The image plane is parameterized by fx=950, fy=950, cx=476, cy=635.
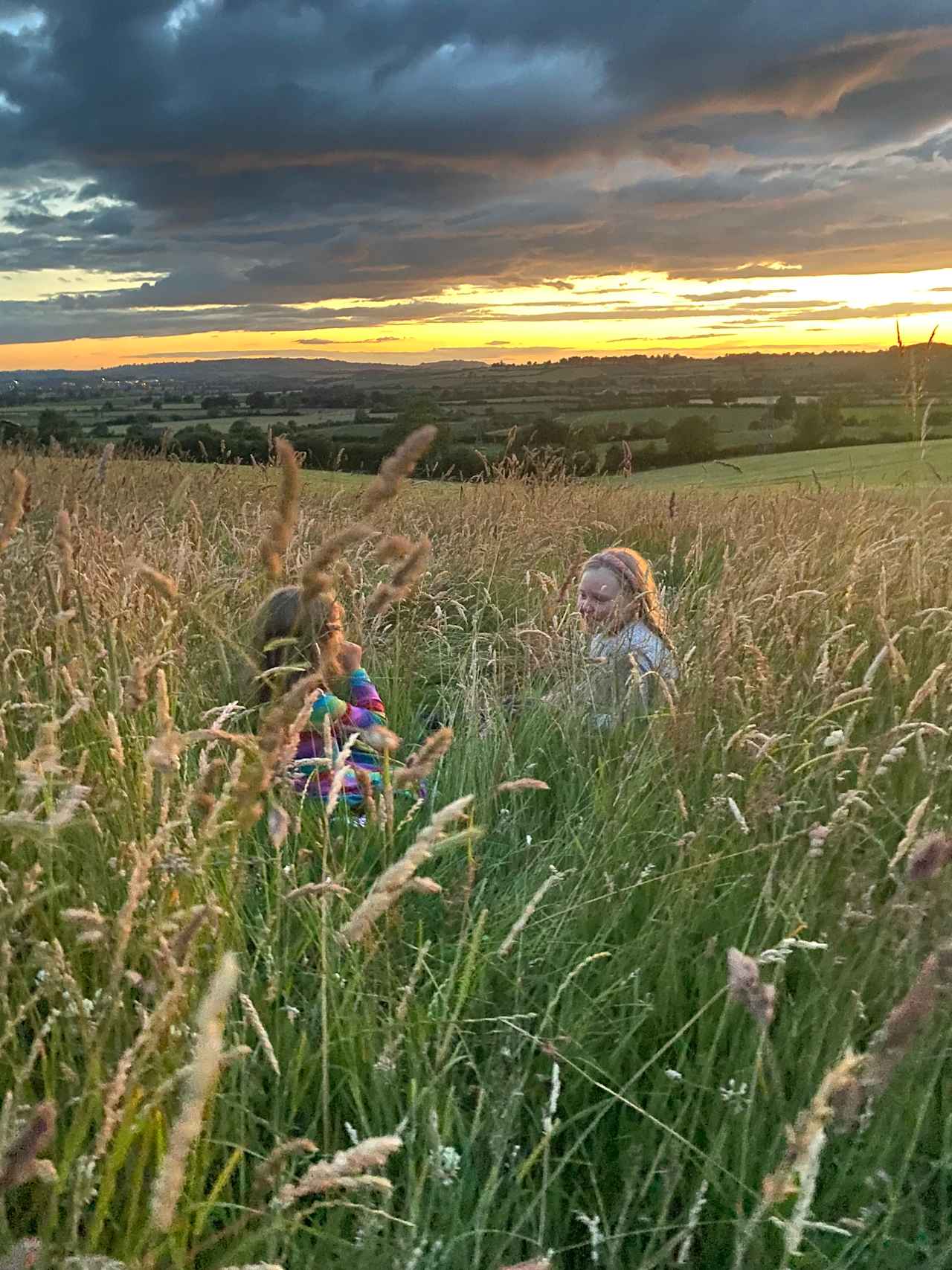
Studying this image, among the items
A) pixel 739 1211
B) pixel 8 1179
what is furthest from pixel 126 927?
pixel 739 1211

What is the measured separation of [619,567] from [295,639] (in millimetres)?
2998

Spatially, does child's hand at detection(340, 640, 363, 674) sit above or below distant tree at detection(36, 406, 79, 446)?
below

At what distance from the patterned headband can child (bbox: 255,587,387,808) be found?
1140 millimetres

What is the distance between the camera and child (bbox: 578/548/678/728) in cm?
285

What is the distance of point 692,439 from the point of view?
704 inches

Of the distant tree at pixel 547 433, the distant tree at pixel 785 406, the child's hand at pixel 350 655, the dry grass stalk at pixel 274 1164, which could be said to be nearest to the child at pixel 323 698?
the child's hand at pixel 350 655

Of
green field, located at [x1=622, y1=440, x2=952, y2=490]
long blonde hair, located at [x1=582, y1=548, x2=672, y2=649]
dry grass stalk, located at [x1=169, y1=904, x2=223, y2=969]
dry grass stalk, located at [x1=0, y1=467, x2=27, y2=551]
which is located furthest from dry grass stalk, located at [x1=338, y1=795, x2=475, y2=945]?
green field, located at [x1=622, y1=440, x2=952, y2=490]

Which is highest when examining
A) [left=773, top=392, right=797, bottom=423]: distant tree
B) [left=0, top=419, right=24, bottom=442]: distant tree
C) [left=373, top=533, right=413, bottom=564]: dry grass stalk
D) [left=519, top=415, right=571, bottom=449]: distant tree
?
[left=773, top=392, right=797, bottom=423]: distant tree

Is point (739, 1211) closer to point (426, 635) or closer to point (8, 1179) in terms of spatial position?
point (8, 1179)

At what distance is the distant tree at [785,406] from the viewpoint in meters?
19.1

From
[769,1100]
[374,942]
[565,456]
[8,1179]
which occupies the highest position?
[565,456]

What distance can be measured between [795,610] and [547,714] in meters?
0.83

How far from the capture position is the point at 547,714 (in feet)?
9.84

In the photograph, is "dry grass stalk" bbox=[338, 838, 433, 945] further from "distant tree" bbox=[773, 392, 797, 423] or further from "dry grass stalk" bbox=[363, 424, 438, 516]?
"distant tree" bbox=[773, 392, 797, 423]
